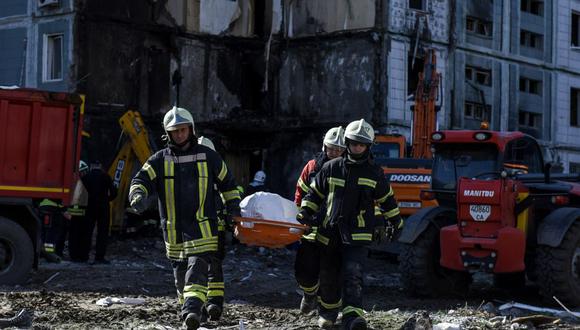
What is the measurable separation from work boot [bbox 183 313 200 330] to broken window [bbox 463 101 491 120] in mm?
27260

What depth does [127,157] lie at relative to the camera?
22766 millimetres

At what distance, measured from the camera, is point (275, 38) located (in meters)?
34.3

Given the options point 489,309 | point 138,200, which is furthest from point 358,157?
point 489,309

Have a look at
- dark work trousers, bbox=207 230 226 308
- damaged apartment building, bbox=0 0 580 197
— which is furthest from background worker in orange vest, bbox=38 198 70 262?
damaged apartment building, bbox=0 0 580 197

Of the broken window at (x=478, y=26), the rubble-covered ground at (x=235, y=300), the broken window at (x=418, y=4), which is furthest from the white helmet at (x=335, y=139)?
the broken window at (x=478, y=26)

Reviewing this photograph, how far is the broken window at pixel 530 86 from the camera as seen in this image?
124 feet

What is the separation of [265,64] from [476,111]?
722 centimetres

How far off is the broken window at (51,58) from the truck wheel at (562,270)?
833 inches

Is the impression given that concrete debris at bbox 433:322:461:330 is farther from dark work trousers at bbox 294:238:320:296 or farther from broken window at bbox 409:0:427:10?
broken window at bbox 409:0:427:10

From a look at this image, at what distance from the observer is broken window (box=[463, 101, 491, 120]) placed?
35438 mm

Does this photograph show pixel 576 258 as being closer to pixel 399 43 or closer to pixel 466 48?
pixel 399 43

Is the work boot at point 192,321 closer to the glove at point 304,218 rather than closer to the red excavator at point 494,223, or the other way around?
the glove at point 304,218

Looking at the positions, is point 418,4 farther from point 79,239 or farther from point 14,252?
point 14,252

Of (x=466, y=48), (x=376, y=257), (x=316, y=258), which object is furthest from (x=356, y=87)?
(x=316, y=258)
